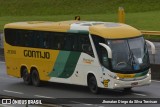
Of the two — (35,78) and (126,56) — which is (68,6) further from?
(126,56)

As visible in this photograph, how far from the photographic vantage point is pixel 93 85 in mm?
24172

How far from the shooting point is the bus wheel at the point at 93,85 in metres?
23.9

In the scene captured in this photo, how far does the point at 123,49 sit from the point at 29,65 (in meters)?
6.12

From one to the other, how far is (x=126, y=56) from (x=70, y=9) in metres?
55.9

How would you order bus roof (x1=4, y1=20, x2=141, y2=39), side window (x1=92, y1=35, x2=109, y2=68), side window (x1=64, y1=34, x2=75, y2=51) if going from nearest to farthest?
side window (x1=92, y1=35, x2=109, y2=68) < bus roof (x1=4, y1=20, x2=141, y2=39) < side window (x1=64, y1=34, x2=75, y2=51)

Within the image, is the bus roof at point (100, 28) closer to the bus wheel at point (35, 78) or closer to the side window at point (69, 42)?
the side window at point (69, 42)

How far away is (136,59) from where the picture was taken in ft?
76.8

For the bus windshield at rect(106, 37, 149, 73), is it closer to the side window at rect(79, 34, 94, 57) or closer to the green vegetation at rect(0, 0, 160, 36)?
the side window at rect(79, 34, 94, 57)

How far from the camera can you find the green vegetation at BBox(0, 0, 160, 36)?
70.9 metres

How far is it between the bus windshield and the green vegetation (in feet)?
140

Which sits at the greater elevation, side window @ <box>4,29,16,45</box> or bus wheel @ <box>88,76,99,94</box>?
side window @ <box>4,29,16,45</box>

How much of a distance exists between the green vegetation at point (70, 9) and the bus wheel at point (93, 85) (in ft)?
138

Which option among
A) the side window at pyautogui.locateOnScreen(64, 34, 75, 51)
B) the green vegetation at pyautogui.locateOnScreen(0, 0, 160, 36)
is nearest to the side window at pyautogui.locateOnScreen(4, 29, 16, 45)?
the side window at pyautogui.locateOnScreen(64, 34, 75, 51)

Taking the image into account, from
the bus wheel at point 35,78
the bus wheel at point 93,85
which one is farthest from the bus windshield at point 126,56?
the bus wheel at point 35,78
